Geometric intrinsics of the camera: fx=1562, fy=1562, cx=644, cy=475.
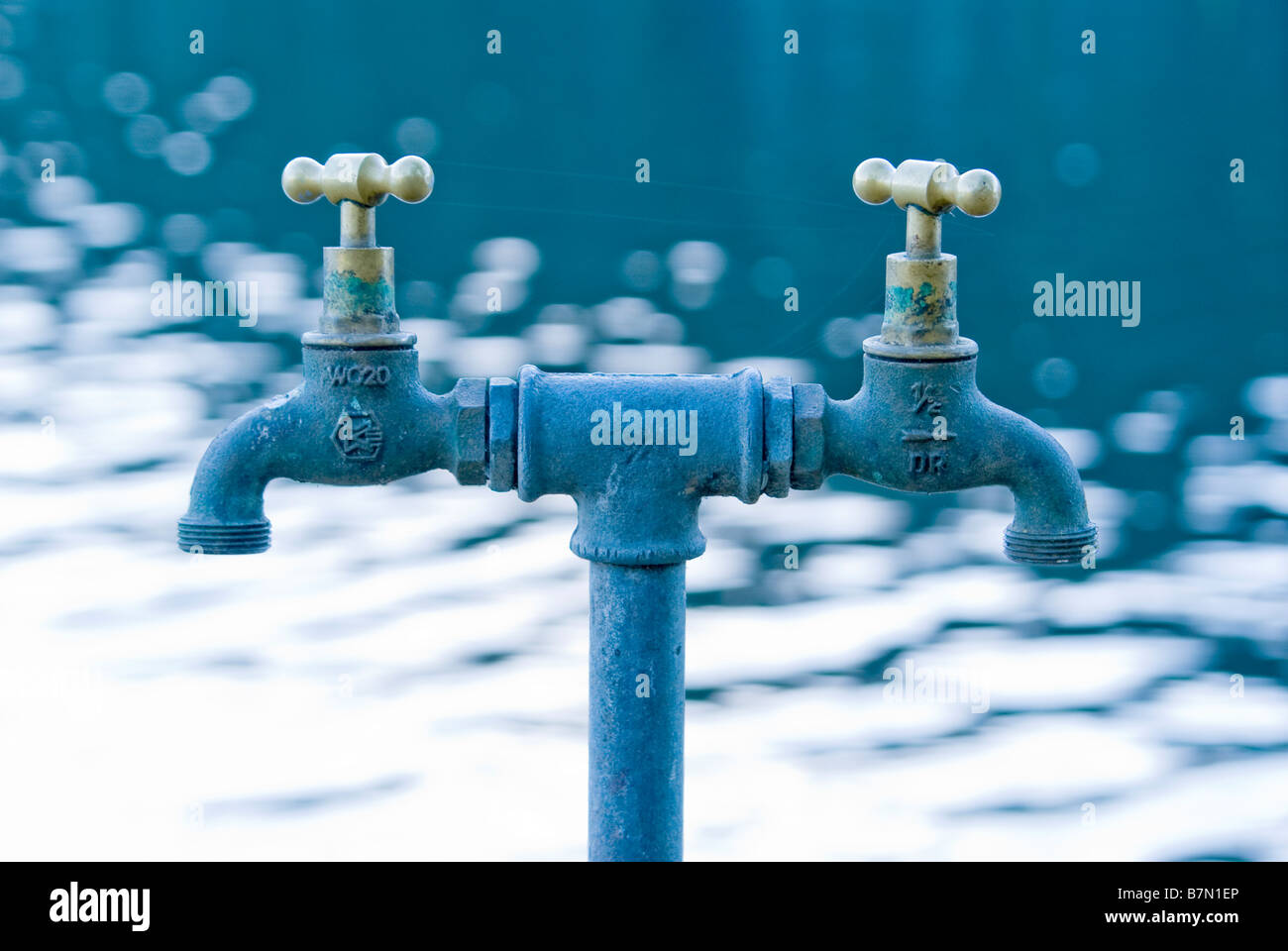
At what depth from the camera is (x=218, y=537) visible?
2303 millimetres

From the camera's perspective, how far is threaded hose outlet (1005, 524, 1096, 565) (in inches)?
93.3

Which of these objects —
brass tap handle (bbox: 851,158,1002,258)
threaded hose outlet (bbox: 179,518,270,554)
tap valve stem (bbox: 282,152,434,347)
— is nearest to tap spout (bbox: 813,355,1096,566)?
brass tap handle (bbox: 851,158,1002,258)

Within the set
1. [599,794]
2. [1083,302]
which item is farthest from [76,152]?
[599,794]

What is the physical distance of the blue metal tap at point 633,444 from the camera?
2238 millimetres

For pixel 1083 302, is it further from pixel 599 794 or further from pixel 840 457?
pixel 599 794

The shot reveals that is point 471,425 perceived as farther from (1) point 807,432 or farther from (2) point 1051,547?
(2) point 1051,547

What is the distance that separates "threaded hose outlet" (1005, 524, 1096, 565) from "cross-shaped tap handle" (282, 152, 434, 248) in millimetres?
1032

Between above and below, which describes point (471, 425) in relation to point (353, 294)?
below

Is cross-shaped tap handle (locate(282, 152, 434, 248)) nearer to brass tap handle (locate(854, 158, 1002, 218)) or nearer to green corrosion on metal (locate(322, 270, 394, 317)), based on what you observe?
green corrosion on metal (locate(322, 270, 394, 317))

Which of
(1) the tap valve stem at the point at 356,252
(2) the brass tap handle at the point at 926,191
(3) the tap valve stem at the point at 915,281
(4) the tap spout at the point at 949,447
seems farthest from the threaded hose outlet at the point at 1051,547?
(1) the tap valve stem at the point at 356,252

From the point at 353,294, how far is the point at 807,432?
701 mm

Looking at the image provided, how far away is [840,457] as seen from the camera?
2320 mm

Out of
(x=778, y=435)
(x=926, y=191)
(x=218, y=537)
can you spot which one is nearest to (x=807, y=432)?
(x=778, y=435)

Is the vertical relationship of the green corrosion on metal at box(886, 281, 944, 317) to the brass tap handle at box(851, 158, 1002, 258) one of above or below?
below
